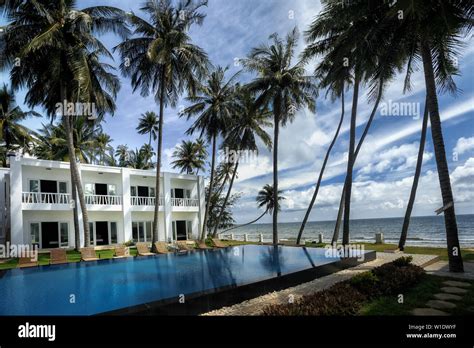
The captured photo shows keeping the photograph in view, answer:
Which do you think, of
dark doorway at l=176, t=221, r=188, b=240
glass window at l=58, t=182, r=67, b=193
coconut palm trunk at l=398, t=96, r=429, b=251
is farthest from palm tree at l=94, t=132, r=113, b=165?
coconut palm trunk at l=398, t=96, r=429, b=251

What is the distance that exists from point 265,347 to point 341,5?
38.3ft

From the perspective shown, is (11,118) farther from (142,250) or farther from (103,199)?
(142,250)

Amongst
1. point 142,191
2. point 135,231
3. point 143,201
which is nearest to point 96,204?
point 143,201

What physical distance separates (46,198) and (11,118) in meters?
10.6

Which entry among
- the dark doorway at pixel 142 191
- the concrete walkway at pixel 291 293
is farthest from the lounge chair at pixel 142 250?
the concrete walkway at pixel 291 293

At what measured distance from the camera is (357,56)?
11.5 metres

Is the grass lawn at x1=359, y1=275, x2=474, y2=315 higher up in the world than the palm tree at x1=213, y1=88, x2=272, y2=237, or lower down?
lower down

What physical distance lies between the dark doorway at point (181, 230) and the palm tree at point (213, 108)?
285 centimetres

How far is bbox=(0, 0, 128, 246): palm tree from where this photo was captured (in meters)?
16.1

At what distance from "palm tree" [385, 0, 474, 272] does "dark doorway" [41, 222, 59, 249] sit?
21.3 m

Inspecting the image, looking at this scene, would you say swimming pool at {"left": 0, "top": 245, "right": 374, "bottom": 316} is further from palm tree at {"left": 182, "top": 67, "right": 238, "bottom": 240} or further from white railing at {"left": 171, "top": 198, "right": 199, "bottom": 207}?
palm tree at {"left": 182, "top": 67, "right": 238, "bottom": 240}

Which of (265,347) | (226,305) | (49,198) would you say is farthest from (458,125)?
(49,198)

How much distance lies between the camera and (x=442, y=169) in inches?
404

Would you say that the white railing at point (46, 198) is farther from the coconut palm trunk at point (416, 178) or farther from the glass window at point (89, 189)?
the coconut palm trunk at point (416, 178)
